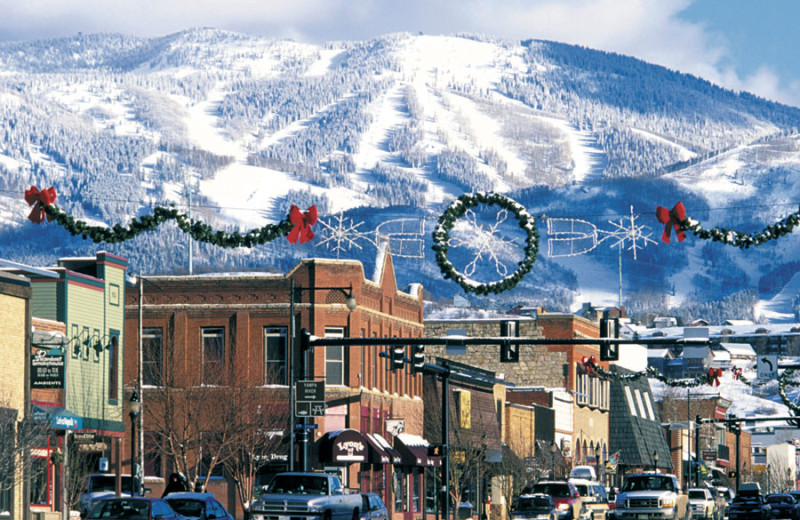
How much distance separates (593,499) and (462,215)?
30.9 metres

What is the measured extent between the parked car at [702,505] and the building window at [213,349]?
2251 centimetres

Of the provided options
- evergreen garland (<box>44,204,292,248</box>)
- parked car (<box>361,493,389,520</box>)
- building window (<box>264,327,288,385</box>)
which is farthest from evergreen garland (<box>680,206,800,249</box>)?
building window (<box>264,327,288,385</box>)

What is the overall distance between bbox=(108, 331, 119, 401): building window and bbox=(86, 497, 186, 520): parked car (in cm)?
3092

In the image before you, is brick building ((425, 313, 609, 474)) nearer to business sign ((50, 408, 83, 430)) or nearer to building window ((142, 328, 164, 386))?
building window ((142, 328, 164, 386))

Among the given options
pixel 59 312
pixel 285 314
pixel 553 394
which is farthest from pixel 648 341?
pixel 553 394

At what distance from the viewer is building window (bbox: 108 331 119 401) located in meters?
68.6

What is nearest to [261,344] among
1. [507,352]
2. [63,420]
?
[63,420]

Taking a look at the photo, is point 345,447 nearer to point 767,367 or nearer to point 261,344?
point 261,344

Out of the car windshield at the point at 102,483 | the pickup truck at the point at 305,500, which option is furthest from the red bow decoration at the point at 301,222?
the car windshield at the point at 102,483

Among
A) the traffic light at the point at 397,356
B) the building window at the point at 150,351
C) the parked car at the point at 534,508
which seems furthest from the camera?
the building window at the point at 150,351

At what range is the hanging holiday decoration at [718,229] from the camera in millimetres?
34000

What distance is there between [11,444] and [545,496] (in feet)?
65.5

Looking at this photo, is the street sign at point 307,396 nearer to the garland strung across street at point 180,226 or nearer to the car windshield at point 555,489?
the car windshield at point 555,489

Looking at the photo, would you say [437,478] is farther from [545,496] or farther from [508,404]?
[545,496]
